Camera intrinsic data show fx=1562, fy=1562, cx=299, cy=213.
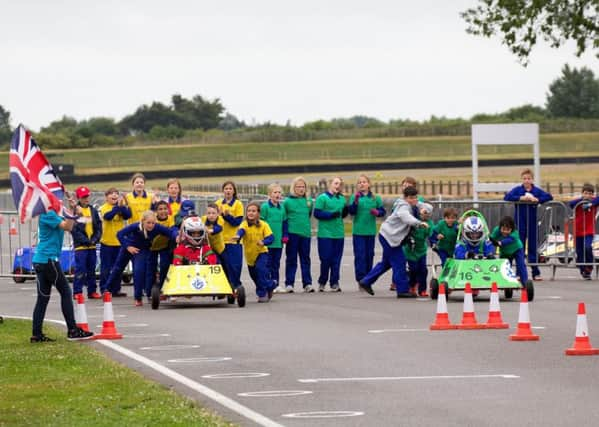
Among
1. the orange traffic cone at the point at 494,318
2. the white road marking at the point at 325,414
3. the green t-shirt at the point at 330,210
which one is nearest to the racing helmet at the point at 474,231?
the green t-shirt at the point at 330,210

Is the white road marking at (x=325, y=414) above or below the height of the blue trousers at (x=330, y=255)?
below

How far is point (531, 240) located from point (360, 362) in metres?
13.7

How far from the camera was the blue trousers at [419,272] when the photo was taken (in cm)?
2362

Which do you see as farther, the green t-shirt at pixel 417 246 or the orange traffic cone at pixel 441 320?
the green t-shirt at pixel 417 246

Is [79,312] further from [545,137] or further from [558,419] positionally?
[545,137]

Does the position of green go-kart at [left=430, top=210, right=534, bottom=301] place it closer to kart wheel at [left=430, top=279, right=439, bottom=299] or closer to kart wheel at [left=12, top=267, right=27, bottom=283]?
Result: kart wheel at [left=430, top=279, right=439, bottom=299]

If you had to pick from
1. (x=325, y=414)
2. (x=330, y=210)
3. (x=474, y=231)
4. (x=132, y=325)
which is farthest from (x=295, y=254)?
(x=325, y=414)

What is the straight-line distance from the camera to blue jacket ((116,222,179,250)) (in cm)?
2244

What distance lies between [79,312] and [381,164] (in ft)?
316

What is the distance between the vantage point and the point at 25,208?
1703 cm

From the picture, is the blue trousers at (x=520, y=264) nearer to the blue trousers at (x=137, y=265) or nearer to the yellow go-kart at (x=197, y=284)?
the yellow go-kart at (x=197, y=284)

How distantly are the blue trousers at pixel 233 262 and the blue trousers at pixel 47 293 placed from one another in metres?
5.30

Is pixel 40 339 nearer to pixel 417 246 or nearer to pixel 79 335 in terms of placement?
pixel 79 335

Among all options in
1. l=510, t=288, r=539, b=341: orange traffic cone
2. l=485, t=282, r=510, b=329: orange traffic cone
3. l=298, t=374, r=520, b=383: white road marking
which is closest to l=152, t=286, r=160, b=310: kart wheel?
l=485, t=282, r=510, b=329: orange traffic cone
